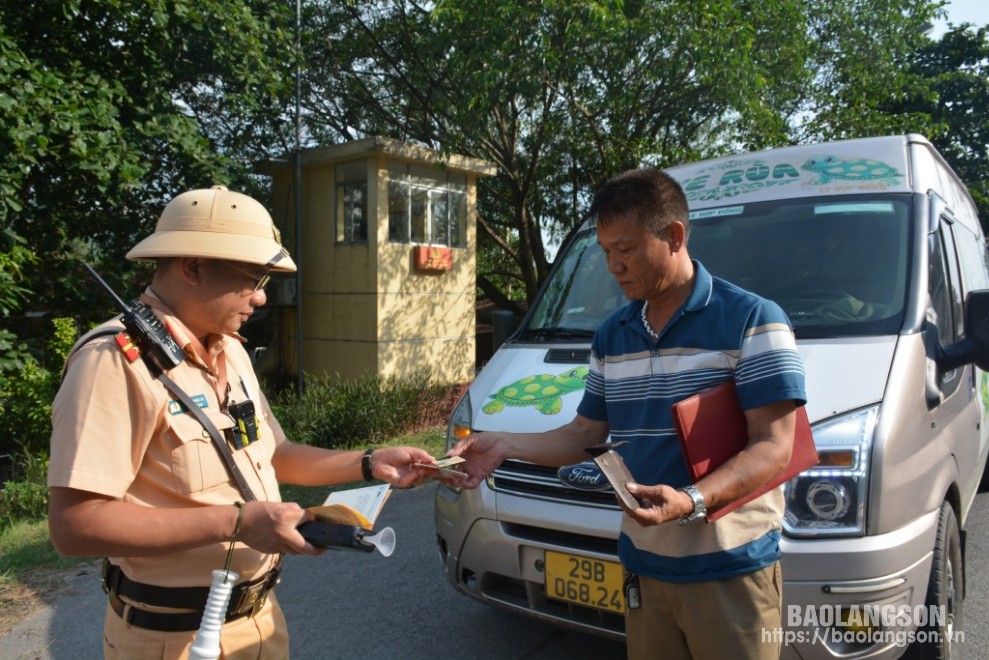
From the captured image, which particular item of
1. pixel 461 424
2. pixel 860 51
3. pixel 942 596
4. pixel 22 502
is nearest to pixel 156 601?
pixel 461 424

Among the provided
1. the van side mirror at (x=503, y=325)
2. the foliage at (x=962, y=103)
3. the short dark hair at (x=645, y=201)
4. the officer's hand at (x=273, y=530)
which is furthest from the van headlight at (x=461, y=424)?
the foliage at (x=962, y=103)

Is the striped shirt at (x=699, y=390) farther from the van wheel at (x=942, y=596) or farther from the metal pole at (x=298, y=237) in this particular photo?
Answer: the metal pole at (x=298, y=237)

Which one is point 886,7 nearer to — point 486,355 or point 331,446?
point 486,355

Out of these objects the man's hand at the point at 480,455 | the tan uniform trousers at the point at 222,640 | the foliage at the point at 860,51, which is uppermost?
the foliage at the point at 860,51

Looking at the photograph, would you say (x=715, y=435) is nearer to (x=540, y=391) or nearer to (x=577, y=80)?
(x=540, y=391)

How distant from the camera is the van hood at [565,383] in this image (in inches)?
107

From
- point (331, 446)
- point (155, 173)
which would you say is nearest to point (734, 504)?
point (331, 446)

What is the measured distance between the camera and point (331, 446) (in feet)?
27.1

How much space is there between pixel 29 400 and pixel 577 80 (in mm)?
8627

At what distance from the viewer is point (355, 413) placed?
8.34 metres

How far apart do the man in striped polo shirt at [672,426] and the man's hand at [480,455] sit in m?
0.47

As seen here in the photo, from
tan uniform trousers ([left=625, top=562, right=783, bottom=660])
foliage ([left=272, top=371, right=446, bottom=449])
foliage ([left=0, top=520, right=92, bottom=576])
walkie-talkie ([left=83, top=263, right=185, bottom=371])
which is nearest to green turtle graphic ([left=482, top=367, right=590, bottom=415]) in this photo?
tan uniform trousers ([left=625, top=562, right=783, bottom=660])

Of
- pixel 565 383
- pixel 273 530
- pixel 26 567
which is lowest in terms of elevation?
pixel 26 567

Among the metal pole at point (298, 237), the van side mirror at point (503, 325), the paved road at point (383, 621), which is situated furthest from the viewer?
the metal pole at point (298, 237)
